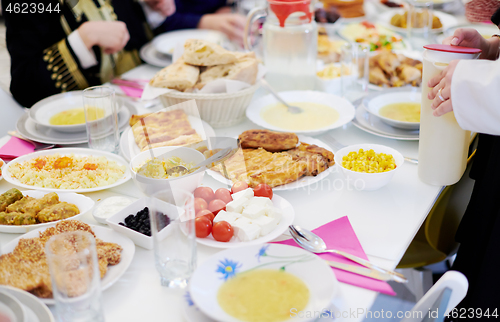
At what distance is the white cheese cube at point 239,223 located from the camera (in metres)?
0.98

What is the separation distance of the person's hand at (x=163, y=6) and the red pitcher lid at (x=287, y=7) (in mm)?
1041

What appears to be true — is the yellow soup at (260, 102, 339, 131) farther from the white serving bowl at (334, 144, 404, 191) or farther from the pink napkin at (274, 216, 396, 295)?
the pink napkin at (274, 216, 396, 295)

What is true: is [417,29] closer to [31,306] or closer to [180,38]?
[180,38]

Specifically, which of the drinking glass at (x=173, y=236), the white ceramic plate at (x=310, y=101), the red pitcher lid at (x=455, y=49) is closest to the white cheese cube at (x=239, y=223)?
the drinking glass at (x=173, y=236)

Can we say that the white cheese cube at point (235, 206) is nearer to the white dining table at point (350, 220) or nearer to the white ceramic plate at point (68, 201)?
the white dining table at point (350, 220)

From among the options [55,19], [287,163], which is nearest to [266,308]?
[287,163]

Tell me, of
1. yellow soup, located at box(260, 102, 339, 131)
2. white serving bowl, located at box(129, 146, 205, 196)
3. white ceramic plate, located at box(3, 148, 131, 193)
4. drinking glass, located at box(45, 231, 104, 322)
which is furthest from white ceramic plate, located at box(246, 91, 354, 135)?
drinking glass, located at box(45, 231, 104, 322)

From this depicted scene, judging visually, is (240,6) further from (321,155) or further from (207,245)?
(207,245)

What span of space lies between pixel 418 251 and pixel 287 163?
65cm

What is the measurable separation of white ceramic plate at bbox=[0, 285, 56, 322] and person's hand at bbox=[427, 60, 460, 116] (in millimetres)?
943

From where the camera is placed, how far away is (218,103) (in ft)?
4.84

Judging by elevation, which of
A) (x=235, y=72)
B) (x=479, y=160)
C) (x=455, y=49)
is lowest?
(x=479, y=160)

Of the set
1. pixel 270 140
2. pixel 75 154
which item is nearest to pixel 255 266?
pixel 270 140

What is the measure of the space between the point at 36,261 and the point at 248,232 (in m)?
0.42
